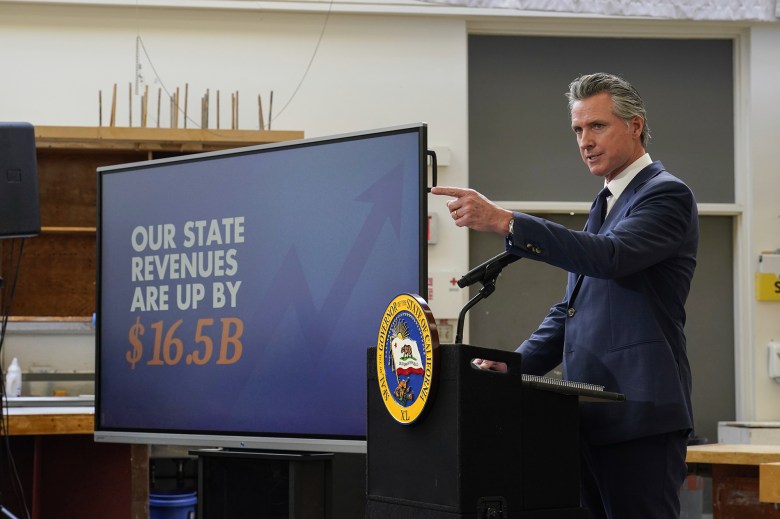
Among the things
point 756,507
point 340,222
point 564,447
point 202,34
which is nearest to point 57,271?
point 202,34

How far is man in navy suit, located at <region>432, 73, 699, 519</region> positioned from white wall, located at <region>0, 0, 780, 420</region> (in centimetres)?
340

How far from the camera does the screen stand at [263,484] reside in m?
2.34

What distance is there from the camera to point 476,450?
1.51 m

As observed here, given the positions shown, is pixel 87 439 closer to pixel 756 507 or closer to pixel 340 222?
pixel 340 222

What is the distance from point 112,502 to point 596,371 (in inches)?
76.4

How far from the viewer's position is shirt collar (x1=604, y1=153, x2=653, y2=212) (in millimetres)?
2096

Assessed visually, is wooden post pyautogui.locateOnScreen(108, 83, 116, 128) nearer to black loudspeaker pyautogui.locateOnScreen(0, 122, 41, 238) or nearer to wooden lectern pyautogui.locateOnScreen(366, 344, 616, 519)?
black loudspeaker pyautogui.locateOnScreen(0, 122, 41, 238)

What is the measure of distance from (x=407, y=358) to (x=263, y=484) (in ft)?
3.25

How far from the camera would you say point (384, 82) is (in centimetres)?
555

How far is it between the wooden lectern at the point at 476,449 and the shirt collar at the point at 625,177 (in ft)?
1.87

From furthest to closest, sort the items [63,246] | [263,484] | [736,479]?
[63,246]
[736,479]
[263,484]

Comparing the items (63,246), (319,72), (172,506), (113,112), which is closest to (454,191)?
(172,506)

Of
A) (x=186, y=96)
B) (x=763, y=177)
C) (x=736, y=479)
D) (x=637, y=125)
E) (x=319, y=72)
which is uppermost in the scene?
(x=319, y=72)

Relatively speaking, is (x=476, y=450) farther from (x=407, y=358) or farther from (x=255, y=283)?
(x=255, y=283)
